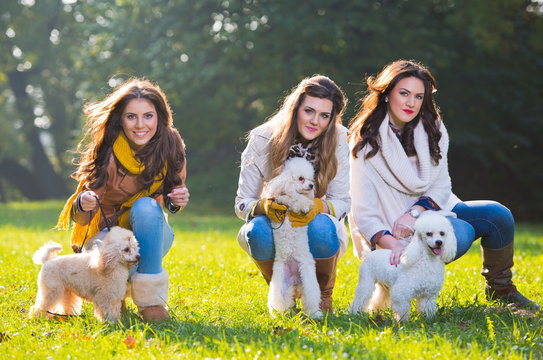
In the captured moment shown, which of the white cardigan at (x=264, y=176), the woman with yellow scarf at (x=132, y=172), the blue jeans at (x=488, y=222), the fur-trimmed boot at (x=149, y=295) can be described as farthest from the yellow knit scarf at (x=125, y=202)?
the blue jeans at (x=488, y=222)

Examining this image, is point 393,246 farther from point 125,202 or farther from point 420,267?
point 125,202

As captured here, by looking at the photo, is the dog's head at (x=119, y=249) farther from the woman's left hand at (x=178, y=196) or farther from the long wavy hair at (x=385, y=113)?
the long wavy hair at (x=385, y=113)

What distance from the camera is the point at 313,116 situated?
12.3 feet

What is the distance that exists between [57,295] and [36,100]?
24.1 metres

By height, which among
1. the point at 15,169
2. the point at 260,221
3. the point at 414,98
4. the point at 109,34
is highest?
the point at 109,34

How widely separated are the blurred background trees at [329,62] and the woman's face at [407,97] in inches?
364

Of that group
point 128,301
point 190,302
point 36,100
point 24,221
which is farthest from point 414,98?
point 36,100

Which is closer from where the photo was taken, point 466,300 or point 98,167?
point 98,167

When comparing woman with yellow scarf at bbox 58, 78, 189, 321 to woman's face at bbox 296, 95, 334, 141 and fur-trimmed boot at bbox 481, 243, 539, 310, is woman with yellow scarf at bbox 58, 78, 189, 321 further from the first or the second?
fur-trimmed boot at bbox 481, 243, 539, 310

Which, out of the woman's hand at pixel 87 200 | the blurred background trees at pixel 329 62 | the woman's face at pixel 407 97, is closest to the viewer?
the woman's hand at pixel 87 200

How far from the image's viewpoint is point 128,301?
167 inches

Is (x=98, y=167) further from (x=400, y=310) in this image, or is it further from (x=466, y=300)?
(x=466, y=300)

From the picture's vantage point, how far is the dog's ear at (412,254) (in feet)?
10.8

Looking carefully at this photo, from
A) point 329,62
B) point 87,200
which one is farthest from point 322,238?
point 329,62
